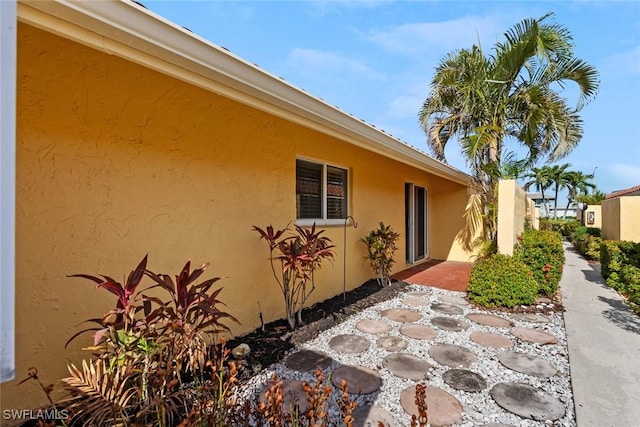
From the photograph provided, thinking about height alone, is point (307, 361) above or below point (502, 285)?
below

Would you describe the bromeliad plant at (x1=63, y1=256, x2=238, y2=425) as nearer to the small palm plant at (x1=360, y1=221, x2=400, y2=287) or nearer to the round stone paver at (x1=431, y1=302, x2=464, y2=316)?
the round stone paver at (x1=431, y1=302, x2=464, y2=316)

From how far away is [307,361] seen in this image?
12.3 ft

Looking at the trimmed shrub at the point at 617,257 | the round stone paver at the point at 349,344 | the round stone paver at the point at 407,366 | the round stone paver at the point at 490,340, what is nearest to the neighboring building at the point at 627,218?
the trimmed shrub at the point at 617,257

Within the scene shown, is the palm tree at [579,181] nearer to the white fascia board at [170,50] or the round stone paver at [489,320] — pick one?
the round stone paver at [489,320]

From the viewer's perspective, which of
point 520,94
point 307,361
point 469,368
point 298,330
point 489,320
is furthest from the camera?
point 520,94

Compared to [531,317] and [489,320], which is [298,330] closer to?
[489,320]

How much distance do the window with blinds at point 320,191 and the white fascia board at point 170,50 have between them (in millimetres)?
1772

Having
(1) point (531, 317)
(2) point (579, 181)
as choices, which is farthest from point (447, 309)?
(2) point (579, 181)

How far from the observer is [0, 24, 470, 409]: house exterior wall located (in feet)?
8.52

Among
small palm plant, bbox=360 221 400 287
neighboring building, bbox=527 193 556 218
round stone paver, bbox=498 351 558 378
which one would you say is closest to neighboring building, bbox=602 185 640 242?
small palm plant, bbox=360 221 400 287

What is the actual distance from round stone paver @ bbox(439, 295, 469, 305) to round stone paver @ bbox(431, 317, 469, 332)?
0.97m

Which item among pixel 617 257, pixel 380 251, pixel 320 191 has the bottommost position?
pixel 617 257

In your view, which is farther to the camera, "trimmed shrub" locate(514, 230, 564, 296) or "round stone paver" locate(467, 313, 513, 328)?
"trimmed shrub" locate(514, 230, 564, 296)

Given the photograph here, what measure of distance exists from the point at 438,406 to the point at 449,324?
90.8 inches
